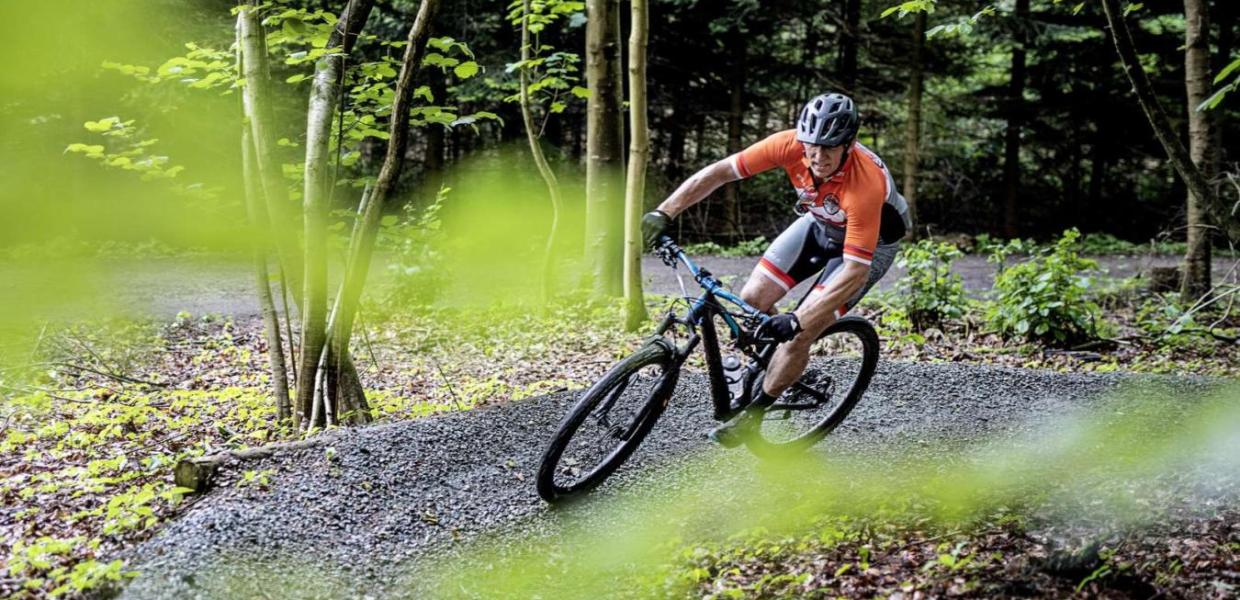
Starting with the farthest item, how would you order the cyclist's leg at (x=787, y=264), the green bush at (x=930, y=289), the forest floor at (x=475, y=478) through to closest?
the green bush at (x=930, y=289) < the cyclist's leg at (x=787, y=264) < the forest floor at (x=475, y=478)

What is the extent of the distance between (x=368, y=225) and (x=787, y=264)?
9.62 ft

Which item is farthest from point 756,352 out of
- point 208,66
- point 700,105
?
point 700,105

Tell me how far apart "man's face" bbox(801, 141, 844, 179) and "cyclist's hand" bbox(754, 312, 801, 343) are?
80 cm

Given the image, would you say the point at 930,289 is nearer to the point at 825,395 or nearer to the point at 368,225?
the point at 825,395

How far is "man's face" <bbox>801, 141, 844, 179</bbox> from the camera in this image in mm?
4598

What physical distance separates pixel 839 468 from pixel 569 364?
4104mm

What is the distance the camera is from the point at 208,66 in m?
5.73

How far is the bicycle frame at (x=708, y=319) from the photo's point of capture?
4.80 meters

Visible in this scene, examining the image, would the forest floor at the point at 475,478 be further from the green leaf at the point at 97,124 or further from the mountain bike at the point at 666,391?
the green leaf at the point at 97,124

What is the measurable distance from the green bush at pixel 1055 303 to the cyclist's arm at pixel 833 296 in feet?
18.0

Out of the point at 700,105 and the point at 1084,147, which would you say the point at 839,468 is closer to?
the point at 700,105

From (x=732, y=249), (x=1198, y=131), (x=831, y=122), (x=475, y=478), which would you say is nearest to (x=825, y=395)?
(x=831, y=122)

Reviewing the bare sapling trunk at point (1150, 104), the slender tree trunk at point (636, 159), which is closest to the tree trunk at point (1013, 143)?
the slender tree trunk at point (636, 159)

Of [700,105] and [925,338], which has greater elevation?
[700,105]
